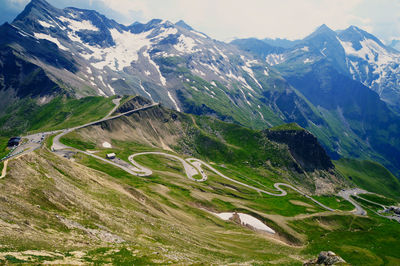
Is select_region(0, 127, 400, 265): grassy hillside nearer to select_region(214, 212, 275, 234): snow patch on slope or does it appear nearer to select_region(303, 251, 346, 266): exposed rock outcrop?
select_region(214, 212, 275, 234): snow patch on slope

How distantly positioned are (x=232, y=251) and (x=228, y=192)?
9433cm

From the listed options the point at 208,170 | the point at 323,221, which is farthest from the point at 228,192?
the point at 323,221

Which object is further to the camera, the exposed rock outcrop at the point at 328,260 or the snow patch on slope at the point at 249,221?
the snow patch on slope at the point at 249,221

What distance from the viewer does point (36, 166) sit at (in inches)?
2426

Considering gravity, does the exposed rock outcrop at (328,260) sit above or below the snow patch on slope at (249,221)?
above

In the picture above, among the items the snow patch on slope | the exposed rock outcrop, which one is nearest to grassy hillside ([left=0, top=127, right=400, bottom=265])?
the snow patch on slope

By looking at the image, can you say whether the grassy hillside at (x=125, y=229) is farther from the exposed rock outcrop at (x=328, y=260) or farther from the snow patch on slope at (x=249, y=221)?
the exposed rock outcrop at (x=328, y=260)

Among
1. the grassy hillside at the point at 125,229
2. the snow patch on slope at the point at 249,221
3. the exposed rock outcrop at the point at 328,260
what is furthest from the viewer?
the snow patch on slope at the point at 249,221

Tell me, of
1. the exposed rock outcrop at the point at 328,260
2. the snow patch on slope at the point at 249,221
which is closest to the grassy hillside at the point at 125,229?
the snow patch on slope at the point at 249,221

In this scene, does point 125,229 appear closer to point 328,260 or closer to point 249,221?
point 328,260

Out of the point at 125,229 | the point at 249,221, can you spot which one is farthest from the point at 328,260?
the point at 249,221

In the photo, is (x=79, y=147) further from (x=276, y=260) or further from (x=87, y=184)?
(x=276, y=260)

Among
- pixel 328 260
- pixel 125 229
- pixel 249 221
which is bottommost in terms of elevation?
pixel 249 221

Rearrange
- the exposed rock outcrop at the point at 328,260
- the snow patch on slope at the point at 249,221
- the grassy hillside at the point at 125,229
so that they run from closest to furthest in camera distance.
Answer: the grassy hillside at the point at 125,229 < the exposed rock outcrop at the point at 328,260 < the snow patch on slope at the point at 249,221
